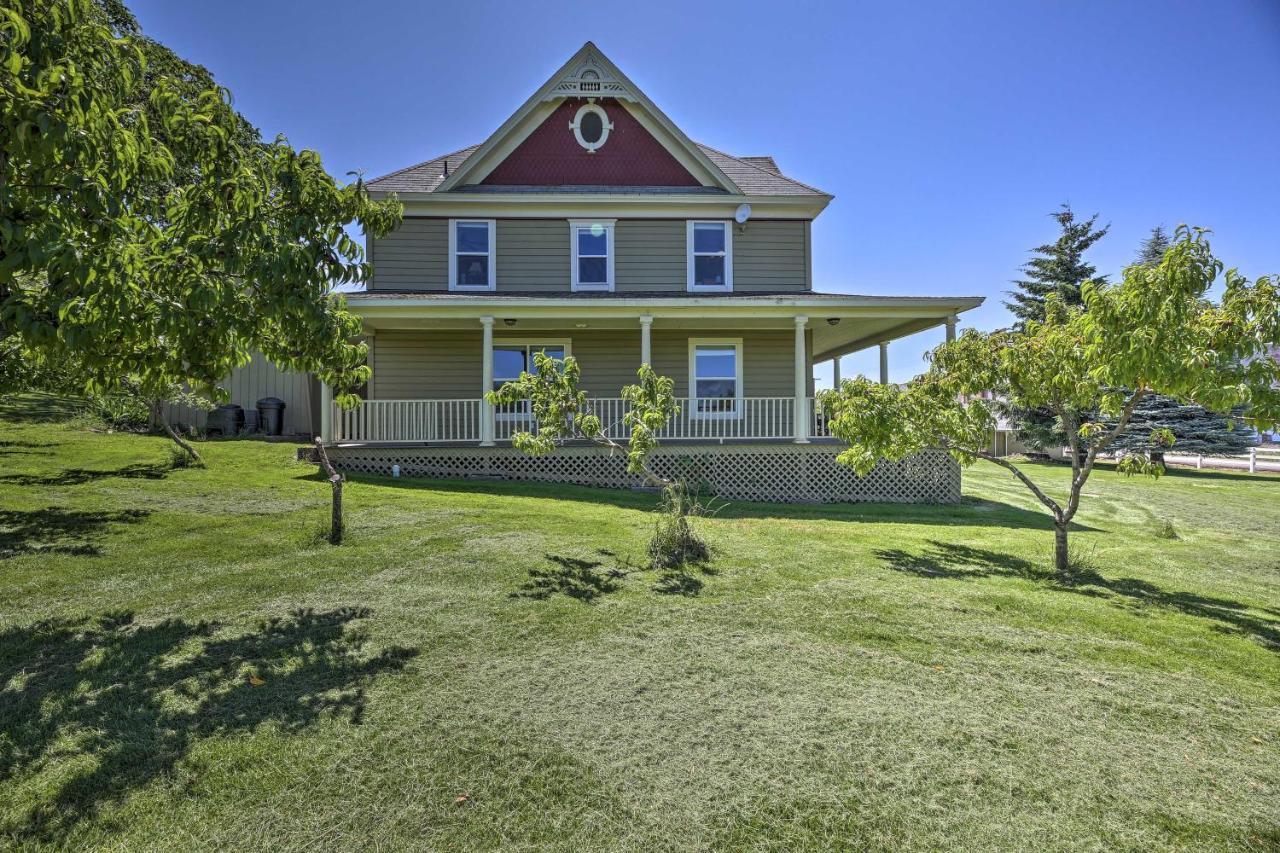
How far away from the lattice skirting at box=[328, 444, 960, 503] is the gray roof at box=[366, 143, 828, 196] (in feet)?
21.8

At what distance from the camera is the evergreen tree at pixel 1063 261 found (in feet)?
74.9

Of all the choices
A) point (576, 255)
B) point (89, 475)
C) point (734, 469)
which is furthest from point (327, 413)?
point (734, 469)

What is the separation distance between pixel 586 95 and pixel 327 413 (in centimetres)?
972

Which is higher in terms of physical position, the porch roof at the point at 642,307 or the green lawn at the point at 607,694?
the porch roof at the point at 642,307

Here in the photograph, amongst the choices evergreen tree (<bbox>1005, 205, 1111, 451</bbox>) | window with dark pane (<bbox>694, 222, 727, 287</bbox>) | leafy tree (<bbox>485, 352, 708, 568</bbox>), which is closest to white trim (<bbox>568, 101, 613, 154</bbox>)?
window with dark pane (<bbox>694, 222, 727, 287</bbox>)

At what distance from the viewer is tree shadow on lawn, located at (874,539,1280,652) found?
484 cm

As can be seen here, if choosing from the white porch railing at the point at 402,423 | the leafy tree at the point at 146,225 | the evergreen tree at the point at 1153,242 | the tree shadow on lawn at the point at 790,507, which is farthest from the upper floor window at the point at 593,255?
the evergreen tree at the point at 1153,242

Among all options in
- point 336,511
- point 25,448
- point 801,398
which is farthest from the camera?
point 801,398

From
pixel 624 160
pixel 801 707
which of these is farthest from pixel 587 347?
pixel 801 707

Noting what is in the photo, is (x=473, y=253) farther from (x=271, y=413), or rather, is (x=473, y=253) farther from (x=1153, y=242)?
(x=1153, y=242)

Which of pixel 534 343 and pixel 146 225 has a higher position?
pixel 534 343

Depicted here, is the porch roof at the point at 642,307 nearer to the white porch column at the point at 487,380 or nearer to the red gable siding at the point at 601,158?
the white porch column at the point at 487,380

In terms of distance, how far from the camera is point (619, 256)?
14383 mm

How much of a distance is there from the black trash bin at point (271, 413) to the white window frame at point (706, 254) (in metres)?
11.7
